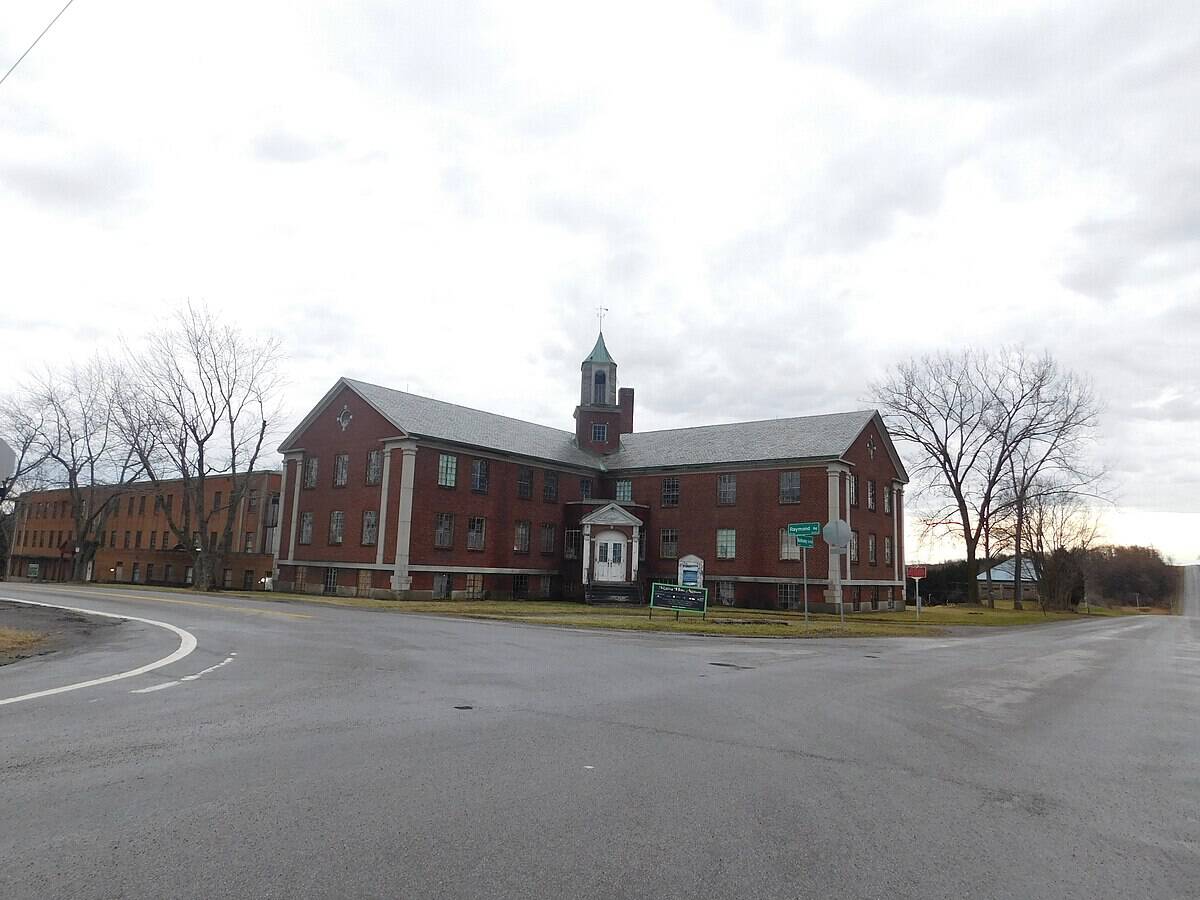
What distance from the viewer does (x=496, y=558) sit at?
4412 cm

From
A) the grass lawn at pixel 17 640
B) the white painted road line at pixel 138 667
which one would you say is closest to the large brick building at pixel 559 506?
the white painted road line at pixel 138 667

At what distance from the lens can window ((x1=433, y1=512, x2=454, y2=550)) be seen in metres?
41.3

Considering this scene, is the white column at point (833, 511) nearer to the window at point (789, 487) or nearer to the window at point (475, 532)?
the window at point (789, 487)

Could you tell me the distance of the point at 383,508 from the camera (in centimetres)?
4072

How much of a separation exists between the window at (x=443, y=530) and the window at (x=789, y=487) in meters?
16.5

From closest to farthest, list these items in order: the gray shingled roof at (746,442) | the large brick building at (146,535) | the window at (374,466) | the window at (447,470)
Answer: the window at (374,466) → the window at (447,470) → the gray shingled roof at (746,442) → the large brick building at (146,535)

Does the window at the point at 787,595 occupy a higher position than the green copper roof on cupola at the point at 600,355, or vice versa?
the green copper roof on cupola at the point at 600,355

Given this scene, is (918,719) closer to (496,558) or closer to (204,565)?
(496,558)

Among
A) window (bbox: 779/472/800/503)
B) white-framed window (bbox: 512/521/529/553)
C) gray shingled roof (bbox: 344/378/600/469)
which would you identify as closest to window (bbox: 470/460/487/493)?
gray shingled roof (bbox: 344/378/600/469)

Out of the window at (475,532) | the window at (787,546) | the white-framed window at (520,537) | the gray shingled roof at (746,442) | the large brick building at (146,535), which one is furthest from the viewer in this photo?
the large brick building at (146,535)

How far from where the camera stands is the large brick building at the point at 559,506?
1628 inches

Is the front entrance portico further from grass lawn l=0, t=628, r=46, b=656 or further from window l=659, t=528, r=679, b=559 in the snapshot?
grass lawn l=0, t=628, r=46, b=656

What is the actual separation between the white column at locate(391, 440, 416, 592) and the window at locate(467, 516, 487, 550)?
3705 mm

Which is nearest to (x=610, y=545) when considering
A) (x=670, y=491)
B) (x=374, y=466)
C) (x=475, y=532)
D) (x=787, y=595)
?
(x=670, y=491)
